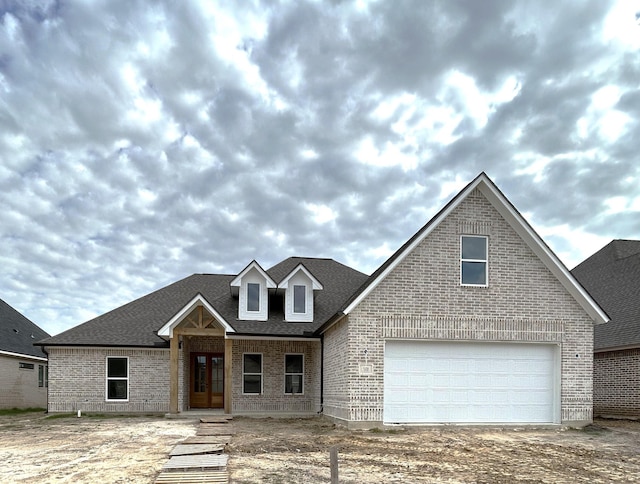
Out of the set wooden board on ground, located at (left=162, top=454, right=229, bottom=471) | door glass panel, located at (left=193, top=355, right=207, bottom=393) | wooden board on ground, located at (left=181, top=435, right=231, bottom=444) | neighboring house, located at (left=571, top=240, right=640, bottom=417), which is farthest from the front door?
neighboring house, located at (left=571, top=240, right=640, bottom=417)

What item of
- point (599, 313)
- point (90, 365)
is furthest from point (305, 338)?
point (599, 313)

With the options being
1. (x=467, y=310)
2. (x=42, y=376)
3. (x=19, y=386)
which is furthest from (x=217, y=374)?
(x=42, y=376)

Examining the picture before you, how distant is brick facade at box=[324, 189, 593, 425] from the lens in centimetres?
1733

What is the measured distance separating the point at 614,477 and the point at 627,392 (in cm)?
1213

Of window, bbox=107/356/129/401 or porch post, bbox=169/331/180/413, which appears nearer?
porch post, bbox=169/331/180/413

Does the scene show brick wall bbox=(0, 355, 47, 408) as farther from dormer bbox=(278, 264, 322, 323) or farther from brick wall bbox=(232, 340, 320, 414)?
dormer bbox=(278, 264, 322, 323)

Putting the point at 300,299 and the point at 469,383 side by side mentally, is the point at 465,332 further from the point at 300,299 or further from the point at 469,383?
the point at 300,299

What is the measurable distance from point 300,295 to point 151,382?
6.58m

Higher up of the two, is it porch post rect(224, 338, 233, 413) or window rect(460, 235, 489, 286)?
window rect(460, 235, 489, 286)

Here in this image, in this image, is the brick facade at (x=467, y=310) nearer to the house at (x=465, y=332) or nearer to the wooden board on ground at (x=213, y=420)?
the house at (x=465, y=332)

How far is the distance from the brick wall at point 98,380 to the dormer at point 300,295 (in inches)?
202

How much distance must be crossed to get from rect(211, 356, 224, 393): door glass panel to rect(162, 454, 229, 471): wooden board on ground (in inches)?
496

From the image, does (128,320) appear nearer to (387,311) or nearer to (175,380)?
(175,380)

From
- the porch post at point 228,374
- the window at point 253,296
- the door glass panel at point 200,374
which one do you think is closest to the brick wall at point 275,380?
the porch post at point 228,374
